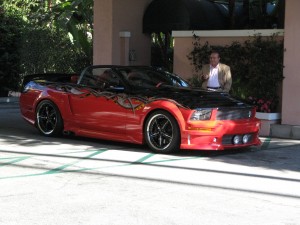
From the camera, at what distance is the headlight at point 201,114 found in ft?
28.8


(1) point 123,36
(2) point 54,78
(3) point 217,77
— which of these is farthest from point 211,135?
(1) point 123,36

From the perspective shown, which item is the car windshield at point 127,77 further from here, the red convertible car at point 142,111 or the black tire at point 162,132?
the black tire at point 162,132

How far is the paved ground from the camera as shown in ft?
18.2

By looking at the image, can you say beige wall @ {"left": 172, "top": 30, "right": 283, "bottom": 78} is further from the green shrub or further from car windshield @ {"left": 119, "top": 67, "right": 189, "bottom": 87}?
car windshield @ {"left": 119, "top": 67, "right": 189, "bottom": 87}

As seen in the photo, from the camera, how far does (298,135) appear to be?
1141 centimetres

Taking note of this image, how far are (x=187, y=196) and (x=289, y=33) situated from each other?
6546 millimetres

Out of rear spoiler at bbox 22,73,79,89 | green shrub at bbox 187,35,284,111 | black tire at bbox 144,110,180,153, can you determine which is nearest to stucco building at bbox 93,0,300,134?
green shrub at bbox 187,35,284,111

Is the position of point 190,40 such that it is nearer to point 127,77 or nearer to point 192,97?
point 127,77

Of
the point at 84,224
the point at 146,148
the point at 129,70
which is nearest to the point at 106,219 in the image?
the point at 84,224

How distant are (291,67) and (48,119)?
5.29 meters

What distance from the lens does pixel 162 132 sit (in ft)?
30.0

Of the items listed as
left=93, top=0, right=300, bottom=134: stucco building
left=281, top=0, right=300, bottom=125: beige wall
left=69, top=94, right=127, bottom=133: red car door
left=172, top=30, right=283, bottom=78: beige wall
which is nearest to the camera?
left=69, top=94, right=127, bottom=133: red car door

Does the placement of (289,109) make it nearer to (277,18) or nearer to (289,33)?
(289,33)

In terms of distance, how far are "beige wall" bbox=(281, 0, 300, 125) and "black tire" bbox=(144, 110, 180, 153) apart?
385 cm
